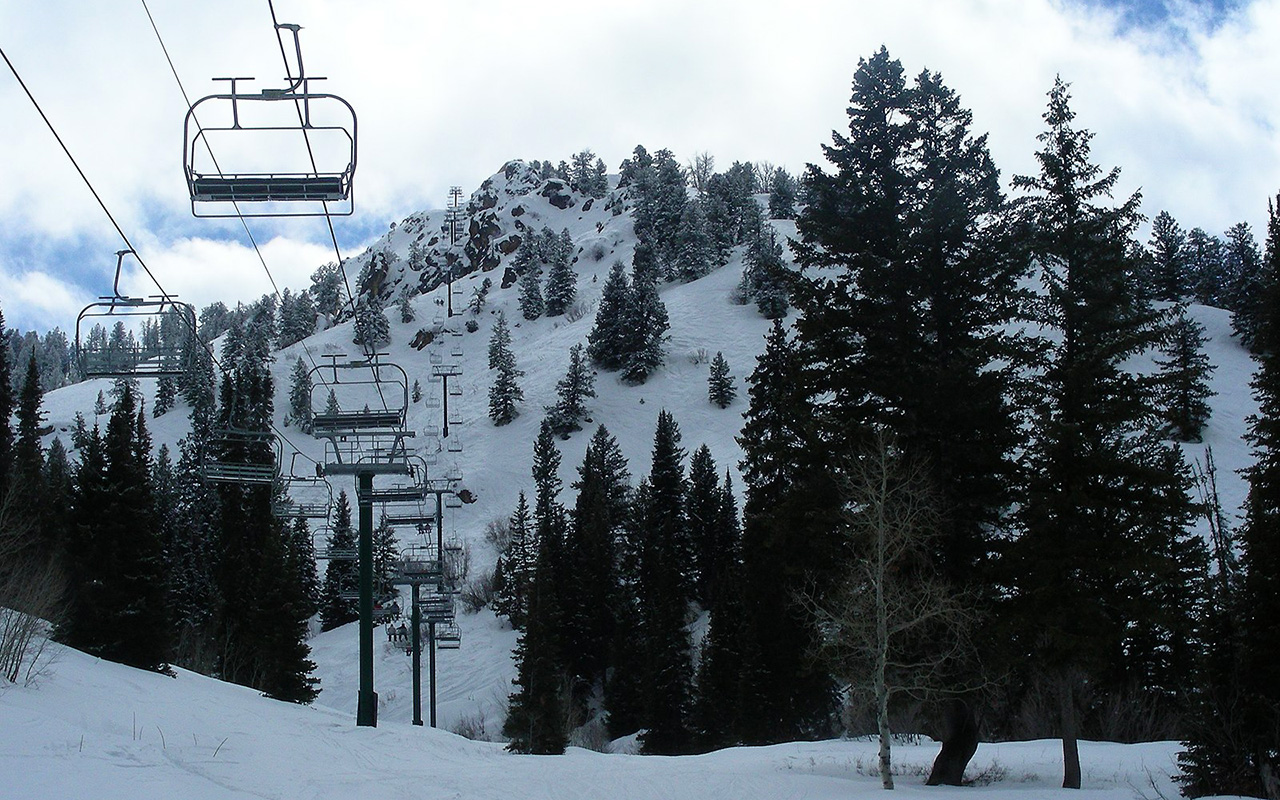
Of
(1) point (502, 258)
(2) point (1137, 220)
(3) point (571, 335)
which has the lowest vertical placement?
(2) point (1137, 220)

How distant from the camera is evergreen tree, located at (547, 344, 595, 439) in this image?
88250mm

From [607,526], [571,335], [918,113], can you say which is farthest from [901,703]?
[571,335]

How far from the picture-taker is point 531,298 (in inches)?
5089

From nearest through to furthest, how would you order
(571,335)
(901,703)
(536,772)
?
(536,772) < (901,703) < (571,335)

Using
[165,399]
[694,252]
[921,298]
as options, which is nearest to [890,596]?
[921,298]

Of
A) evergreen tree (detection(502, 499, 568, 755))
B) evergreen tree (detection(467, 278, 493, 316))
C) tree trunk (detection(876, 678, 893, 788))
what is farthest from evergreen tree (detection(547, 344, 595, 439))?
tree trunk (detection(876, 678, 893, 788))

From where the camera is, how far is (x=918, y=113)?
21.0 meters

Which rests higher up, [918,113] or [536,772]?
[918,113]

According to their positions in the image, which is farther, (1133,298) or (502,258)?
(502,258)

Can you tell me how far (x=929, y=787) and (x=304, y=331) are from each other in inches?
5910

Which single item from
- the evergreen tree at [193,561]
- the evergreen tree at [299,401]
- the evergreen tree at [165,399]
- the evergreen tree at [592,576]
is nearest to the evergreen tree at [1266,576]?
the evergreen tree at [592,576]

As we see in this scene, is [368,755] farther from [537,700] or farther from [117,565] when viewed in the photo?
[537,700]

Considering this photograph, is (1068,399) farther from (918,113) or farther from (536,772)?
(536,772)

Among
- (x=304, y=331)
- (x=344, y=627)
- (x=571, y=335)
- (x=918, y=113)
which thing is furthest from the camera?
(x=304, y=331)
